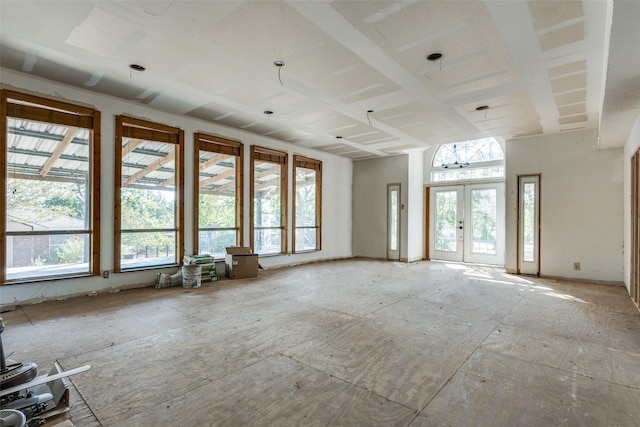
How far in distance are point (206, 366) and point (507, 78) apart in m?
4.61

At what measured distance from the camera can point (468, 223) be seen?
8.39 m

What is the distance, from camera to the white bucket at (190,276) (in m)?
5.45

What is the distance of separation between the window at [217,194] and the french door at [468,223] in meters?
5.45

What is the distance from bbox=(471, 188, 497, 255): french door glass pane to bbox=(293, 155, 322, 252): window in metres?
3.98

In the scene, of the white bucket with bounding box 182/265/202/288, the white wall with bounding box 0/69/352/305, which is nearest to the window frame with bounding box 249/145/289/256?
the white wall with bounding box 0/69/352/305

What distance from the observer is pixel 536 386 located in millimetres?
2301

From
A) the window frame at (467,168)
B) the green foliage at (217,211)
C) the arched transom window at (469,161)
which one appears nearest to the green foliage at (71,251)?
the green foliage at (217,211)

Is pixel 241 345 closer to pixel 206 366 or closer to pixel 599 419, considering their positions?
pixel 206 366

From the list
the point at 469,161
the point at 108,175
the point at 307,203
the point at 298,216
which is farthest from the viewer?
the point at 307,203

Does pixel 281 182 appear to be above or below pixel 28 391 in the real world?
above

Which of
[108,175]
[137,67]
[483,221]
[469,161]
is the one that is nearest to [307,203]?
[469,161]

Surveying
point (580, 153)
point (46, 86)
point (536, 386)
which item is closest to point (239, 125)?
point (46, 86)

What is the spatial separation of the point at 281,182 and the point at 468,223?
193 inches

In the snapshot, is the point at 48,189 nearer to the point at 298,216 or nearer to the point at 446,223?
the point at 298,216
